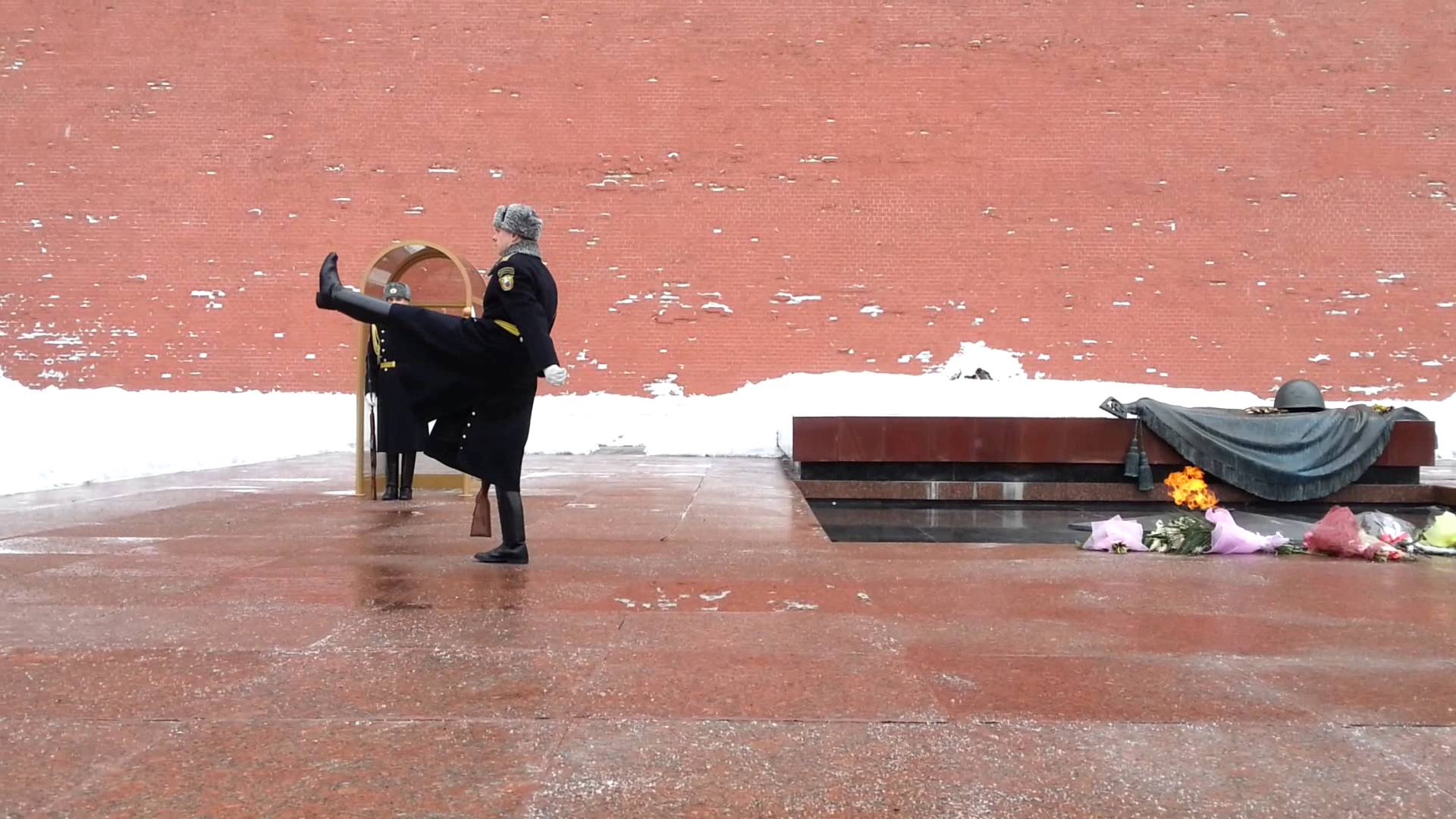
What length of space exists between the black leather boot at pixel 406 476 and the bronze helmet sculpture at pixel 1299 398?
6.42 metres

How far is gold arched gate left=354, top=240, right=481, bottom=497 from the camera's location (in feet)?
20.6

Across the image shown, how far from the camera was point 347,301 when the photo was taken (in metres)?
3.49

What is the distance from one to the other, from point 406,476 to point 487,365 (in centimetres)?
292

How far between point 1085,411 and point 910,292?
210 inches

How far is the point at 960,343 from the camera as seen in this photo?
12.8 m

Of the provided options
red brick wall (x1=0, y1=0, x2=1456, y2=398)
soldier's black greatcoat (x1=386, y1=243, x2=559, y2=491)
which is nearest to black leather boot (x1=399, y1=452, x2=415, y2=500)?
soldier's black greatcoat (x1=386, y1=243, x2=559, y2=491)

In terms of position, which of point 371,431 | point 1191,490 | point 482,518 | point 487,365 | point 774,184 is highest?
point 774,184

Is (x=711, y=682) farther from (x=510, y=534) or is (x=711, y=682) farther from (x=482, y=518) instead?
(x=482, y=518)

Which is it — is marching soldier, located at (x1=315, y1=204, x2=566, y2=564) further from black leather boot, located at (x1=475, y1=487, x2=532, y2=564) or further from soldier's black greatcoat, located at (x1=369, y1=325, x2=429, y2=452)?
soldier's black greatcoat, located at (x1=369, y1=325, x2=429, y2=452)

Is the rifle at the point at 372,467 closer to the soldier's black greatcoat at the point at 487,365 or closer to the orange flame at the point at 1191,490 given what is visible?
the soldier's black greatcoat at the point at 487,365

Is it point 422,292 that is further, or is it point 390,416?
point 422,292

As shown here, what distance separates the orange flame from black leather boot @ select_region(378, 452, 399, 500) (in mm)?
5178

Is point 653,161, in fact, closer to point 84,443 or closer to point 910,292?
point 910,292

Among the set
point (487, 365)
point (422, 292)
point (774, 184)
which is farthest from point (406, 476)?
point (774, 184)
